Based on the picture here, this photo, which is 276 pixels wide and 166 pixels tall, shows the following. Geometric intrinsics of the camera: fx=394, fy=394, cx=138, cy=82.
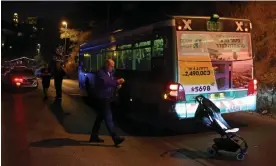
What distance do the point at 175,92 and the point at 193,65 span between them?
76 cm

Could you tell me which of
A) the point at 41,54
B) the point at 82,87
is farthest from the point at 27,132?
the point at 41,54

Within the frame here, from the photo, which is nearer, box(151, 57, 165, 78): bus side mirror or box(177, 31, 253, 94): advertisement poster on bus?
box(177, 31, 253, 94): advertisement poster on bus

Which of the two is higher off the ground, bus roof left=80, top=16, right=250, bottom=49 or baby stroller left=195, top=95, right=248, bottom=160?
bus roof left=80, top=16, right=250, bottom=49

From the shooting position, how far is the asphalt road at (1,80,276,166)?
6.69 metres

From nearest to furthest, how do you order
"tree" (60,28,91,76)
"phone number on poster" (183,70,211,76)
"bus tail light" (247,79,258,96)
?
"phone number on poster" (183,70,211,76) < "bus tail light" (247,79,258,96) < "tree" (60,28,91,76)

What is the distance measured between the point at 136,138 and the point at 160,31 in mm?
2465

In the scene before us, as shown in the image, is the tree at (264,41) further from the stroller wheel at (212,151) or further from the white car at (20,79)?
the white car at (20,79)

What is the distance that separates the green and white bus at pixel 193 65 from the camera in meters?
8.56

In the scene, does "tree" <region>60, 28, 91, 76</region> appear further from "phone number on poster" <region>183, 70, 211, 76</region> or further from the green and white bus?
"phone number on poster" <region>183, 70, 211, 76</region>

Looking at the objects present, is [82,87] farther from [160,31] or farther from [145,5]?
[145,5]

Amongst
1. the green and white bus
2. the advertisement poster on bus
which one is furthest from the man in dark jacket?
the advertisement poster on bus

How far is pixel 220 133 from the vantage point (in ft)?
23.2

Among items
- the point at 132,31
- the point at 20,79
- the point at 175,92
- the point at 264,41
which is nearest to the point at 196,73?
the point at 175,92

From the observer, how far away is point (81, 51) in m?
20.1
